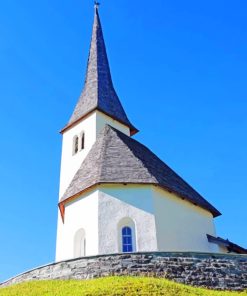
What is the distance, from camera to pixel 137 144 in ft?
96.8

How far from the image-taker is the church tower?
21.2 metres

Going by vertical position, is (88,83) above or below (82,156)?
above

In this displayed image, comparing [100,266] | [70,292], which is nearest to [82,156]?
[100,266]

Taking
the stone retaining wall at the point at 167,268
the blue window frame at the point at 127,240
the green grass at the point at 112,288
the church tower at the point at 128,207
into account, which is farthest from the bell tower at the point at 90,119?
the green grass at the point at 112,288

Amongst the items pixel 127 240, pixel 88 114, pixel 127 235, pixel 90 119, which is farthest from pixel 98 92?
pixel 127 240

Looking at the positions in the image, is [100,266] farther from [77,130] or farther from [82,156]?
[77,130]

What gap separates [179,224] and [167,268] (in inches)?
267

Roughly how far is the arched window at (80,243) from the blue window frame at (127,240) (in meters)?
2.22

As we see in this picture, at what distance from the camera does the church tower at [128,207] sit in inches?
835

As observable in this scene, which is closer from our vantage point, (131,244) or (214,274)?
(214,274)

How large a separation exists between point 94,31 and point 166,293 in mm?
35205

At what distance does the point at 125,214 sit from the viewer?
21.6m

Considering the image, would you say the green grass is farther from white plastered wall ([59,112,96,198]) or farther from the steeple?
the steeple

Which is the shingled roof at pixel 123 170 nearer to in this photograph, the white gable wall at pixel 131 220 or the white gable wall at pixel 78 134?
the white gable wall at pixel 131 220
